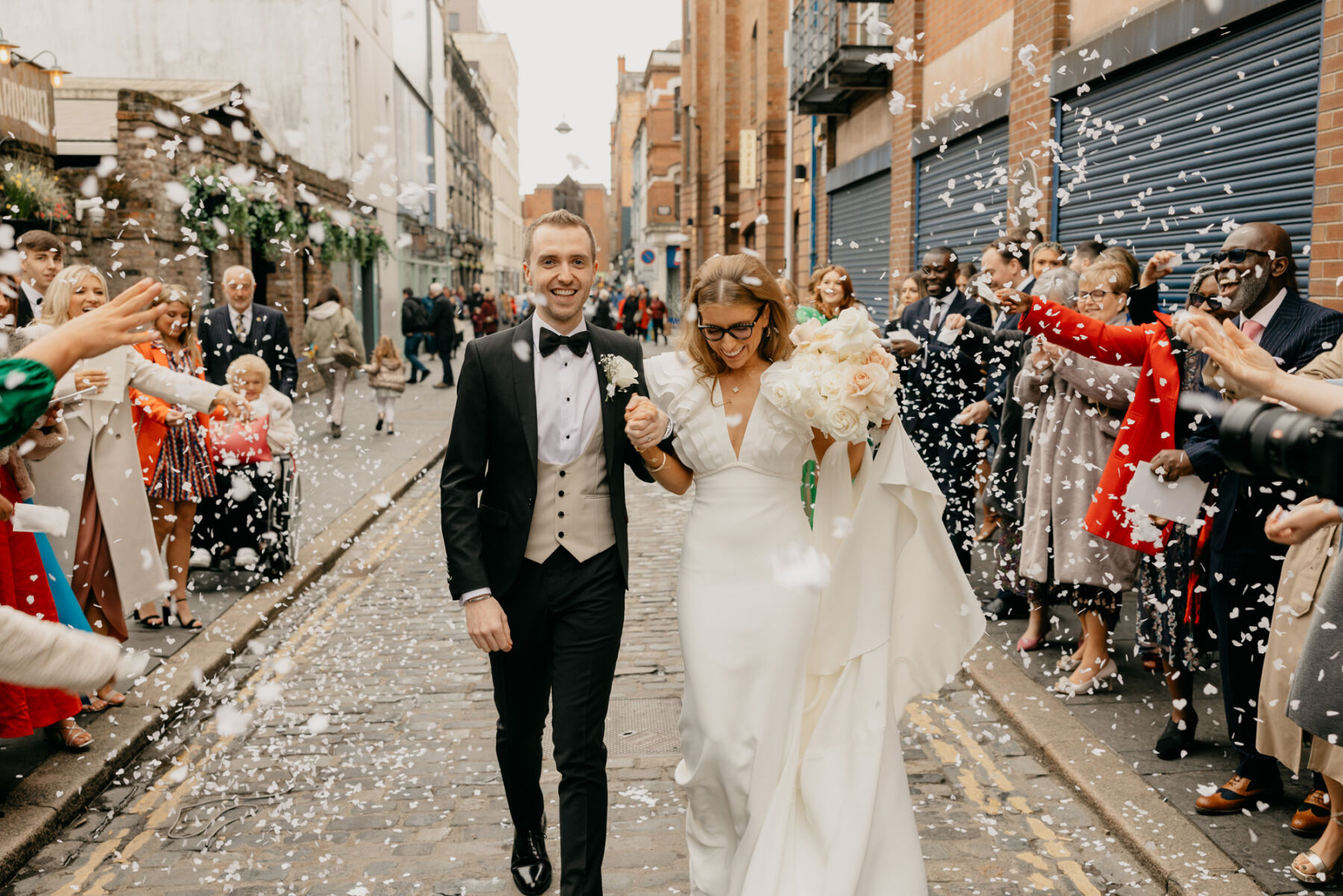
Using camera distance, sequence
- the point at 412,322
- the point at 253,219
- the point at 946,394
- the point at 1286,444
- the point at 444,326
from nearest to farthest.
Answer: the point at 1286,444 < the point at 946,394 < the point at 253,219 < the point at 412,322 < the point at 444,326

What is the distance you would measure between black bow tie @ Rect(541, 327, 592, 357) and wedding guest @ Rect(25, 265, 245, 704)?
329cm

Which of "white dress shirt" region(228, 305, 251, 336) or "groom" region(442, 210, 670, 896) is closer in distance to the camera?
"groom" region(442, 210, 670, 896)

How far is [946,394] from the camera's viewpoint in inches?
331

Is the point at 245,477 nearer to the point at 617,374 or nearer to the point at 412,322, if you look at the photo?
the point at 617,374

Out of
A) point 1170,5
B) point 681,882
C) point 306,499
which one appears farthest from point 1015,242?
point 306,499

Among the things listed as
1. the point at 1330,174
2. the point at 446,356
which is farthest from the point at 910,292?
the point at 446,356

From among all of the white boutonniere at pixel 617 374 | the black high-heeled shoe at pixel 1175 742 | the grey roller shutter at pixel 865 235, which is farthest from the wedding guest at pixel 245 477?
the grey roller shutter at pixel 865 235

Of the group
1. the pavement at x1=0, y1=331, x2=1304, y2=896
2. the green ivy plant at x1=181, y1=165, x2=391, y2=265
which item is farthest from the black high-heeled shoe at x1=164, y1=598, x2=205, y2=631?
the green ivy plant at x1=181, y1=165, x2=391, y2=265

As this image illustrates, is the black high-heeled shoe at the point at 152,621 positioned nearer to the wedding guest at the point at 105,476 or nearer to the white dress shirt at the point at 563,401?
the wedding guest at the point at 105,476

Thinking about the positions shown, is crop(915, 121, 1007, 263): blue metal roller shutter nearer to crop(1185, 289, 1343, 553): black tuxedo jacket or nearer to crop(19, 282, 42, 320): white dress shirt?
crop(1185, 289, 1343, 553): black tuxedo jacket

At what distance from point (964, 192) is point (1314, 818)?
1108 cm

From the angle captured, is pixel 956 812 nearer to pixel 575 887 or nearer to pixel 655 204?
pixel 575 887

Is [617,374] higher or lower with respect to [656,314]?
lower

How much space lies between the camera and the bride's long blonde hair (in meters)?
3.61
